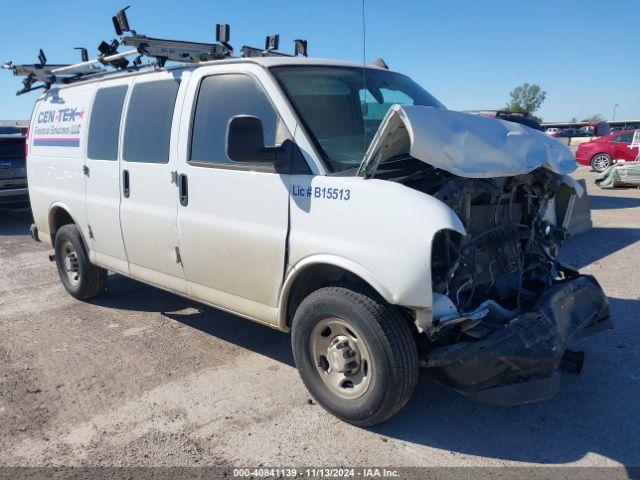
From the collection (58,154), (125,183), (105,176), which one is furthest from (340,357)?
(58,154)

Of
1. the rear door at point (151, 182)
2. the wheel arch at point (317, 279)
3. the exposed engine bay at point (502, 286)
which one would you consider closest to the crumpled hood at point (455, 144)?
the exposed engine bay at point (502, 286)

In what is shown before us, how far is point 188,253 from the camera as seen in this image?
429 cm

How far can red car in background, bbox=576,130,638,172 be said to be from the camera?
69.9 feet

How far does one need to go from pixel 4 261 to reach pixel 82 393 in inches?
206

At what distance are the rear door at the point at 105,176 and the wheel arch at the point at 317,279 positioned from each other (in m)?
2.05

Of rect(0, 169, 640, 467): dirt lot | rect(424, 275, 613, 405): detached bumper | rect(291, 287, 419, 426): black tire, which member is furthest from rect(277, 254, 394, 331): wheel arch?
rect(0, 169, 640, 467): dirt lot

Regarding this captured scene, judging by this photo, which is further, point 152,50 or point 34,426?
point 152,50

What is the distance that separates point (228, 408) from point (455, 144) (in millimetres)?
2249

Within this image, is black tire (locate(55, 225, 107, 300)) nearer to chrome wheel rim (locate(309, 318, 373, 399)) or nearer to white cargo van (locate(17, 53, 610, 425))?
white cargo van (locate(17, 53, 610, 425))

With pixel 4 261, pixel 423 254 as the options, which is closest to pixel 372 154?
pixel 423 254

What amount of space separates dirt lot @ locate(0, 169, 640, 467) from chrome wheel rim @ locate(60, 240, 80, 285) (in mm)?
567

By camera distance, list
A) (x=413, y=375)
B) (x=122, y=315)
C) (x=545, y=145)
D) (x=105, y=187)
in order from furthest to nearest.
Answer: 1. (x=122, y=315)
2. (x=105, y=187)
3. (x=545, y=145)
4. (x=413, y=375)

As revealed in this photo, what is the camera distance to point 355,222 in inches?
125

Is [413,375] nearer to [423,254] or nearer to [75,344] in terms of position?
[423,254]
